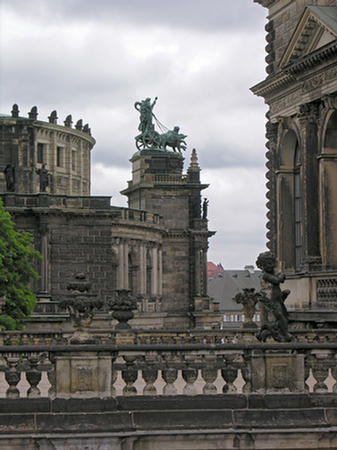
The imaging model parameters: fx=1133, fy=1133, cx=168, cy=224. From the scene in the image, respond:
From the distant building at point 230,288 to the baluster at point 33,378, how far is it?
427 feet

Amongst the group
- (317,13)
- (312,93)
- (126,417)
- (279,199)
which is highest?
(317,13)

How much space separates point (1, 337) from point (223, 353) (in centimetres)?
1372

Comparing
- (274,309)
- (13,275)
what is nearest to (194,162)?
(13,275)

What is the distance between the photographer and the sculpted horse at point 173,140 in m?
97.5

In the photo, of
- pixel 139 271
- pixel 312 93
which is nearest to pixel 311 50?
pixel 312 93

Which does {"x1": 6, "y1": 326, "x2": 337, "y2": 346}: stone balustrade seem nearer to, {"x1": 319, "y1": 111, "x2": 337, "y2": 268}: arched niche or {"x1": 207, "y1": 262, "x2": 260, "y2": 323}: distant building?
{"x1": 319, "y1": 111, "x2": 337, "y2": 268}: arched niche

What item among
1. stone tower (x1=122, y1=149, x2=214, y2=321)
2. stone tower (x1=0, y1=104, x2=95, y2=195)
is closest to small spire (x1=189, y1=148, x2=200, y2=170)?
stone tower (x1=122, y1=149, x2=214, y2=321)

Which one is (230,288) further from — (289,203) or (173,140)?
(289,203)

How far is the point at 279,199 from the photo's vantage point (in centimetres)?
3119

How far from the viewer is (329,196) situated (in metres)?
28.2

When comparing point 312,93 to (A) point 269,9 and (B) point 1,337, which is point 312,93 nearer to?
(A) point 269,9

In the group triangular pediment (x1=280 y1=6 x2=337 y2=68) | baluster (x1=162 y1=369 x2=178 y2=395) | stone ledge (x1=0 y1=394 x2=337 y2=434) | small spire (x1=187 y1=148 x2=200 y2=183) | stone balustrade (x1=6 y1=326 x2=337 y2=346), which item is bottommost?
stone ledge (x1=0 y1=394 x2=337 y2=434)

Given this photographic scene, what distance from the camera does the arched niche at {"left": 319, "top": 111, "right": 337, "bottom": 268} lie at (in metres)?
28.1

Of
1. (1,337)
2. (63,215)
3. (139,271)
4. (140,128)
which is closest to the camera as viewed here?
(1,337)
